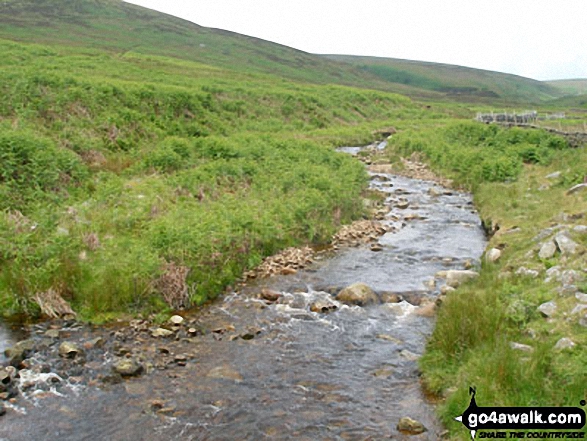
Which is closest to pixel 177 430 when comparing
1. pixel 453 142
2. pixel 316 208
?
pixel 316 208

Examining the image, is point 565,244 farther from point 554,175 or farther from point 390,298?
point 554,175

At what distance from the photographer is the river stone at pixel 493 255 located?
17.0 metres

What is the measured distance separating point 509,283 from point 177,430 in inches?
355

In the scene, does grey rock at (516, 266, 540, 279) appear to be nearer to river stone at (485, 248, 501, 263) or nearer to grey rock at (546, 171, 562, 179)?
river stone at (485, 248, 501, 263)

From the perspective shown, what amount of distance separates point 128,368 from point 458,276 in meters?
10.7

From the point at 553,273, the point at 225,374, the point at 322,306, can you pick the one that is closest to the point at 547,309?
the point at 553,273

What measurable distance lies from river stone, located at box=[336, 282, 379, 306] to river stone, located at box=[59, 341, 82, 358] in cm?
762

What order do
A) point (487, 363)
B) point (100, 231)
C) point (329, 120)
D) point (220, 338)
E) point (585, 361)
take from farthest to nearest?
point (329, 120)
point (100, 231)
point (220, 338)
point (487, 363)
point (585, 361)

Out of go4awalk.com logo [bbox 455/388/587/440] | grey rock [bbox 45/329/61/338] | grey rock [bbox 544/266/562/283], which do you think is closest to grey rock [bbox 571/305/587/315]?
grey rock [bbox 544/266/562/283]

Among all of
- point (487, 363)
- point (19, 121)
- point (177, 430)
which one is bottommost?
point (177, 430)

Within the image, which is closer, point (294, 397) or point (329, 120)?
point (294, 397)

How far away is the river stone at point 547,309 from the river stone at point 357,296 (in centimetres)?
534

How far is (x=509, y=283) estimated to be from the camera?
13.4 meters

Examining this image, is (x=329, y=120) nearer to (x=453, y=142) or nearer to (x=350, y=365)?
(x=453, y=142)
